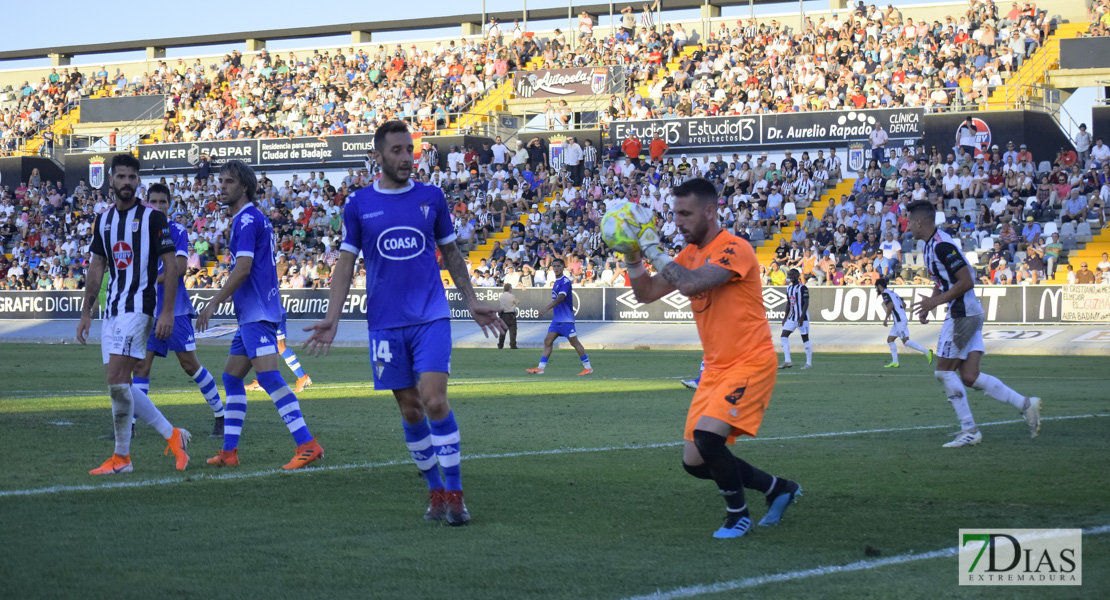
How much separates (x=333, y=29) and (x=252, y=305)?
50153 mm

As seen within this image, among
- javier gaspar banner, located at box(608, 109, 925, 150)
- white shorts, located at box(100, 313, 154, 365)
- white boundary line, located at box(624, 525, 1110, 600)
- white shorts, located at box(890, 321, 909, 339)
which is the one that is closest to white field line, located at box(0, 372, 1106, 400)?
white shorts, located at box(890, 321, 909, 339)

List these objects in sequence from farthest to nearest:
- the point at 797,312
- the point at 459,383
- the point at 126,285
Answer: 1. the point at 797,312
2. the point at 459,383
3. the point at 126,285

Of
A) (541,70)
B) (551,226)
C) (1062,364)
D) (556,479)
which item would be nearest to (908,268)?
(1062,364)

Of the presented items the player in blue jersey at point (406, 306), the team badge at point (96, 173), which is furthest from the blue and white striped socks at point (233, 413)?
the team badge at point (96, 173)

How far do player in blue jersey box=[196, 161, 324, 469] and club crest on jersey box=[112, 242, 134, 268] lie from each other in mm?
717

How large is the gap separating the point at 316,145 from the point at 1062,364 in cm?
3009

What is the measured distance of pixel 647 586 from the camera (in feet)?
17.0

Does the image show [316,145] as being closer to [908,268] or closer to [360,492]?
[908,268]

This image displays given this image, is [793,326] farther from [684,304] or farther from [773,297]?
[684,304]

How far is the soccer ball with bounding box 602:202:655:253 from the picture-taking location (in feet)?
20.3

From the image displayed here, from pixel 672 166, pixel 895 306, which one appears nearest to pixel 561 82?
pixel 672 166

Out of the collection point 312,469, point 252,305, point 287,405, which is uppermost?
point 252,305

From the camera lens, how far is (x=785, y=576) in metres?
5.39

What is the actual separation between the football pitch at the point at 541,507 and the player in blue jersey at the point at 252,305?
315 millimetres
